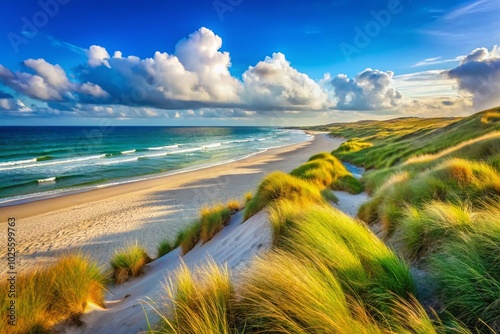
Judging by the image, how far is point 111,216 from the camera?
1520 cm

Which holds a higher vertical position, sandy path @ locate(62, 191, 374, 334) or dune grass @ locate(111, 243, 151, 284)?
sandy path @ locate(62, 191, 374, 334)

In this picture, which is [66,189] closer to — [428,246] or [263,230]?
[263,230]

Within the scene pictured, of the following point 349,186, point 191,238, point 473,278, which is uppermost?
point 473,278

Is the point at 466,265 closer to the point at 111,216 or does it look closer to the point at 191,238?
the point at 191,238

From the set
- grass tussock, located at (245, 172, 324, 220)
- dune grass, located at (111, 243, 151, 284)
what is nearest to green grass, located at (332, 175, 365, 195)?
grass tussock, located at (245, 172, 324, 220)

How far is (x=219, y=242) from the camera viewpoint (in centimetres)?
695

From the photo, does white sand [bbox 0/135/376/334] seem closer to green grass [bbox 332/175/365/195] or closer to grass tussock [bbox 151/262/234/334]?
grass tussock [bbox 151/262/234/334]

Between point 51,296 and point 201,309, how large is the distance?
258cm

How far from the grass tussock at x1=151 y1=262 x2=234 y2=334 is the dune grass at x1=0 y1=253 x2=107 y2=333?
1723 millimetres

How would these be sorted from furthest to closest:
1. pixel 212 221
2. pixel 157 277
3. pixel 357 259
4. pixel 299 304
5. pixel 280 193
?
pixel 212 221, pixel 280 193, pixel 157 277, pixel 357 259, pixel 299 304

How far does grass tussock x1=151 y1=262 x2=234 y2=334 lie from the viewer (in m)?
2.24

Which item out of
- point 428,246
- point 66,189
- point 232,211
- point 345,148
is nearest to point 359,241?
point 428,246

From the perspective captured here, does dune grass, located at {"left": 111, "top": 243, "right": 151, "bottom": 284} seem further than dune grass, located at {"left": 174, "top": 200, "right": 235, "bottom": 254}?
No

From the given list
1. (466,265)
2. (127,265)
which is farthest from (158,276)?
(466,265)
